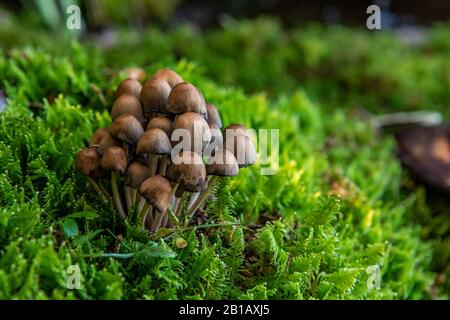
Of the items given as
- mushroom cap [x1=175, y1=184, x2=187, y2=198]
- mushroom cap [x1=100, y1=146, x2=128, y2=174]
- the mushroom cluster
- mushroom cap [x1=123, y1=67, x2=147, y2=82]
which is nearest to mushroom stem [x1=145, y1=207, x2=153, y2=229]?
the mushroom cluster

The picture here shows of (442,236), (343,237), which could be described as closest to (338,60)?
(442,236)

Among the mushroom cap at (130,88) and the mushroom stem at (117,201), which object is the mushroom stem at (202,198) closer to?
the mushroom stem at (117,201)

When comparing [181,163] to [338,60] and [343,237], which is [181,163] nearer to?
[343,237]

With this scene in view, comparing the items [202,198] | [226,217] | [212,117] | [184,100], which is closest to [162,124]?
[184,100]

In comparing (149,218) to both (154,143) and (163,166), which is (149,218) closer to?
(163,166)

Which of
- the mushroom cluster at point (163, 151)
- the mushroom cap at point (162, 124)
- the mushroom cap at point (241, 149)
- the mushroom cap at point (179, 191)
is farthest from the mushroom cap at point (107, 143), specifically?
the mushroom cap at point (241, 149)

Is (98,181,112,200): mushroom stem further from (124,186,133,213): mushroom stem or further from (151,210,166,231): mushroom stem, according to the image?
(151,210,166,231): mushroom stem
